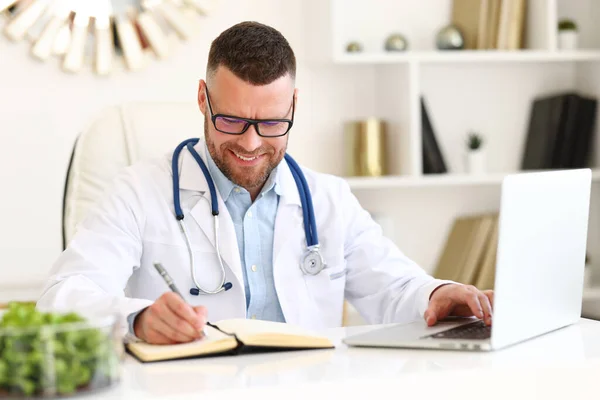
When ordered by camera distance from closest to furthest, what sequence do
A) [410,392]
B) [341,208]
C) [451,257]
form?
[410,392]
[341,208]
[451,257]

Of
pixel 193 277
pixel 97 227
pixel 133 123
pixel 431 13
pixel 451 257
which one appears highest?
pixel 431 13

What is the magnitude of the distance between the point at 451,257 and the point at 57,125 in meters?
1.38

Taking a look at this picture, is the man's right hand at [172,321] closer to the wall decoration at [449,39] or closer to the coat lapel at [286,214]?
the coat lapel at [286,214]

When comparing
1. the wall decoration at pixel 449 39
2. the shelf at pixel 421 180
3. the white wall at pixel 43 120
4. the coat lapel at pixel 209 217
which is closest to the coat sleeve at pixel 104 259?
the coat lapel at pixel 209 217

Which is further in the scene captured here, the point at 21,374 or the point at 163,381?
the point at 163,381

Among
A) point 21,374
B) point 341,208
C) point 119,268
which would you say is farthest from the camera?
point 341,208

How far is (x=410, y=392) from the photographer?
1114 millimetres

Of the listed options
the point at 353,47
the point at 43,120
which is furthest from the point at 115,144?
the point at 353,47

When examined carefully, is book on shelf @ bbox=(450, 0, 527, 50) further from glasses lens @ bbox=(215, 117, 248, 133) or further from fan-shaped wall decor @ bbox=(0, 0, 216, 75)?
glasses lens @ bbox=(215, 117, 248, 133)

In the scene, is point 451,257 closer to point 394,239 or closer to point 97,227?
point 394,239

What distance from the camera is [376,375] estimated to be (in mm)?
1124

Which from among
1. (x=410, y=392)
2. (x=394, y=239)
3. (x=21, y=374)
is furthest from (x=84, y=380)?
(x=394, y=239)

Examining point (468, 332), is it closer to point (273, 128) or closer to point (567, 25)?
point (273, 128)

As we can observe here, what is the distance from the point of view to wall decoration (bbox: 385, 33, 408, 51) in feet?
10.0
